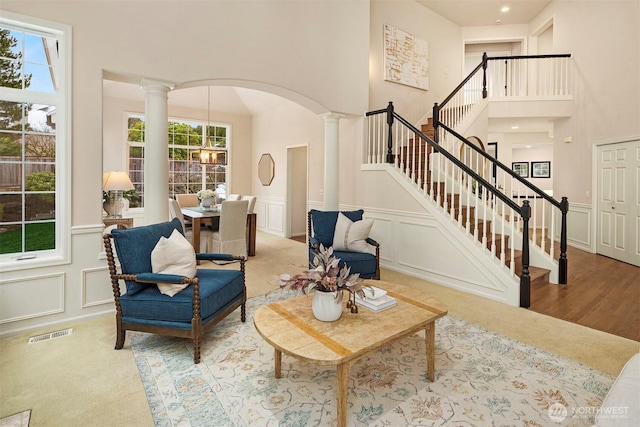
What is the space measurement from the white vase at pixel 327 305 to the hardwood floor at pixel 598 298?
258cm

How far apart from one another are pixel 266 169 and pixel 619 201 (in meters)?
7.09

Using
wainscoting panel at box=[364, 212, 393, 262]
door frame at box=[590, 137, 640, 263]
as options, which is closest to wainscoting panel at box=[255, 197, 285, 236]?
wainscoting panel at box=[364, 212, 393, 262]

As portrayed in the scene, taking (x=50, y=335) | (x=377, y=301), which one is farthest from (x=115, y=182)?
(x=377, y=301)

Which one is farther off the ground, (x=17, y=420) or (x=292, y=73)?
(x=292, y=73)

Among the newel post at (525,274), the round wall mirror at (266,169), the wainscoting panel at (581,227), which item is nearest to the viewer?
the newel post at (525,274)

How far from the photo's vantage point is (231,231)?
5.32 m

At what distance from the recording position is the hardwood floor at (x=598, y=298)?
3.19m

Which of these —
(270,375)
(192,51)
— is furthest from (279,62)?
(270,375)

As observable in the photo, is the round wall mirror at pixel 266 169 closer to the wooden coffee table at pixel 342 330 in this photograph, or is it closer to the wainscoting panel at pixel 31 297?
the wainscoting panel at pixel 31 297

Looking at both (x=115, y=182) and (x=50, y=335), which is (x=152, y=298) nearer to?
(x=50, y=335)

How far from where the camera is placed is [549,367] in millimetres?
2416

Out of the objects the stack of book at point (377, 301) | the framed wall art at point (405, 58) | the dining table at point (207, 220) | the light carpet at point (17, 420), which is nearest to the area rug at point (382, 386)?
the stack of book at point (377, 301)

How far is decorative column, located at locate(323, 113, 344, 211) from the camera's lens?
5.42 metres

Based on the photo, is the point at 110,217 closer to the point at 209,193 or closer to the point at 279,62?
the point at 209,193
